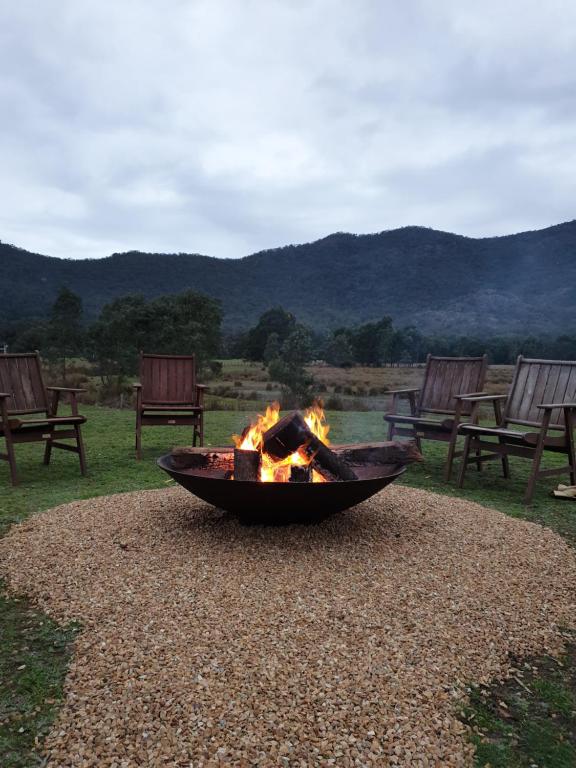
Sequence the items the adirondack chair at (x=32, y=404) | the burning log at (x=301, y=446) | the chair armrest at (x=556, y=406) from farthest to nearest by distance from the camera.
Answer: the adirondack chair at (x=32, y=404) → the chair armrest at (x=556, y=406) → the burning log at (x=301, y=446)

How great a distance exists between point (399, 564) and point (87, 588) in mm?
1532

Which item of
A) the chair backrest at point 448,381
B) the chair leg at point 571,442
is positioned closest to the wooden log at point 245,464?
the chair leg at point 571,442

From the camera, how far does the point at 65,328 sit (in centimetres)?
2167

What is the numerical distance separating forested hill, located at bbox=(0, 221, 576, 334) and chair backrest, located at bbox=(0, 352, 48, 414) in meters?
28.1

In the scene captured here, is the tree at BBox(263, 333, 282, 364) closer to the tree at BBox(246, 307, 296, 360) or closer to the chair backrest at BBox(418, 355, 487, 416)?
the tree at BBox(246, 307, 296, 360)

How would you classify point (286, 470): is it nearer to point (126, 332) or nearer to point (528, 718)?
point (528, 718)

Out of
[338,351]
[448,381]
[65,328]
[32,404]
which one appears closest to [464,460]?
[448,381]

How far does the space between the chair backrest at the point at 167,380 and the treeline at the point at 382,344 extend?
50.9 feet

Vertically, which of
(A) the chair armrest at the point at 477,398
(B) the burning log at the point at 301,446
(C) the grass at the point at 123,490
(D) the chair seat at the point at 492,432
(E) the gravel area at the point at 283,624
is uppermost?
(A) the chair armrest at the point at 477,398

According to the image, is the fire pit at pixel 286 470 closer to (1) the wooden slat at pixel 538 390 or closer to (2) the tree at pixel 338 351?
(1) the wooden slat at pixel 538 390

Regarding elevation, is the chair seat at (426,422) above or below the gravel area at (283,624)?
above

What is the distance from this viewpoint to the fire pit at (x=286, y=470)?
291cm

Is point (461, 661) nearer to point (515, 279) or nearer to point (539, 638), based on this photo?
point (539, 638)

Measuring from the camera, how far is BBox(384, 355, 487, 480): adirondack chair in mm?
5176
